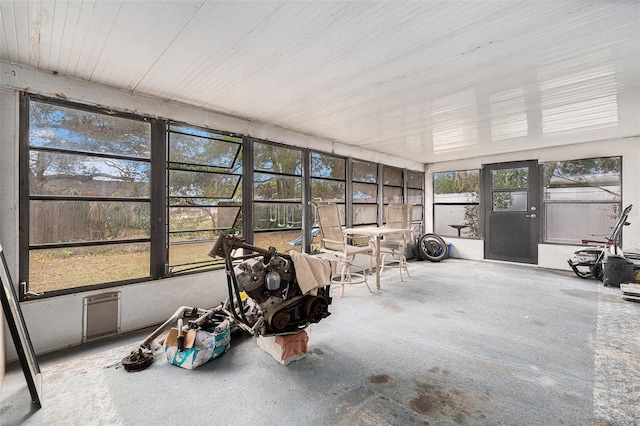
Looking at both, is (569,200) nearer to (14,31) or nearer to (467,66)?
(467,66)

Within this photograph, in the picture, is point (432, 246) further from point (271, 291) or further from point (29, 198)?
point (29, 198)

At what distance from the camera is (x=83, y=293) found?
2.53m

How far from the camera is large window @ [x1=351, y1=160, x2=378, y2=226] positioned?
18.2 ft

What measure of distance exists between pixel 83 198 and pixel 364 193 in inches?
177

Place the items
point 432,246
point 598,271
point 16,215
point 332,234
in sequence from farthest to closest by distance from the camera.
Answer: point 432,246
point 598,271
point 332,234
point 16,215

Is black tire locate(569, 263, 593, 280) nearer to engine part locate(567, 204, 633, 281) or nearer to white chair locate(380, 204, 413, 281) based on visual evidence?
engine part locate(567, 204, 633, 281)

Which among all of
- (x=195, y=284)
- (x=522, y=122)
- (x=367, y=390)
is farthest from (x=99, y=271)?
(x=522, y=122)

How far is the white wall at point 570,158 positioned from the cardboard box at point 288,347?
19.3 ft

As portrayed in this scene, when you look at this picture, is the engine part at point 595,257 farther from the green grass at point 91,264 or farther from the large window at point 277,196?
the green grass at point 91,264

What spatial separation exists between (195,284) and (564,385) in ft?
11.3

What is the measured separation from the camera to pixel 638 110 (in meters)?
3.48

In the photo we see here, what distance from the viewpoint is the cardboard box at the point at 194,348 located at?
2.11m

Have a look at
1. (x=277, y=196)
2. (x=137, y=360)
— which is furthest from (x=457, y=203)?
(x=137, y=360)

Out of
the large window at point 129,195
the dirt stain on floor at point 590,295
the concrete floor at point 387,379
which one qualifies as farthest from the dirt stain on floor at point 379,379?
the dirt stain on floor at point 590,295
